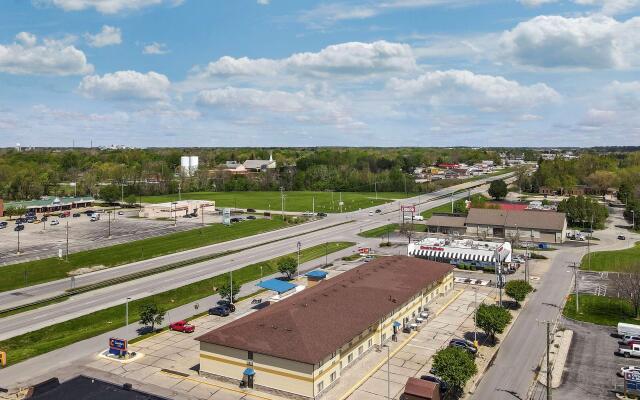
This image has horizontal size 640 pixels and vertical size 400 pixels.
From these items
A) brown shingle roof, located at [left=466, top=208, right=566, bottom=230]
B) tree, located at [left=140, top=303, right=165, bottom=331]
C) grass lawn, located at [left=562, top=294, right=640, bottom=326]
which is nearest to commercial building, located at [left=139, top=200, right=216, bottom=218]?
brown shingle roof, located at [left=466, top=208, right=566, bottom=230]

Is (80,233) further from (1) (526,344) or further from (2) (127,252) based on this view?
(1) (526,344)

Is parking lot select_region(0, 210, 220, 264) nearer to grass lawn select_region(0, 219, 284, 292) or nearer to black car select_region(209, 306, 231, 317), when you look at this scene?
grass lawn select_region(0, 219, 284, 292)

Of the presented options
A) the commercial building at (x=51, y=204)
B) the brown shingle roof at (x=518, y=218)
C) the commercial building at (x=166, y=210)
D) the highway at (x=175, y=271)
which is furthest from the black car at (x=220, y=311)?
the commercial building at (x=51, y=204)

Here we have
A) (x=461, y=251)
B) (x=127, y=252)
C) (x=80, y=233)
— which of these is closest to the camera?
(x=461, y=251)

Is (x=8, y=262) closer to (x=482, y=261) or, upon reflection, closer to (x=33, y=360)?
(x=33, y=360)

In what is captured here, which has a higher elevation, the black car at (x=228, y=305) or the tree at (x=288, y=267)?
the tree at (x=288, y=267)

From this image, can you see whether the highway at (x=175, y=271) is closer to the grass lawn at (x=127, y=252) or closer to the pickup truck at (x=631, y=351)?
the grass lawn at (x=127, y=252)

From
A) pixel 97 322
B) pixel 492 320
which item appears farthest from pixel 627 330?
pixel 97 322

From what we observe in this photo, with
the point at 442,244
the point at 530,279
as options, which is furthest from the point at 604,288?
the point at 442,244
